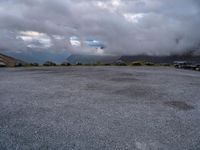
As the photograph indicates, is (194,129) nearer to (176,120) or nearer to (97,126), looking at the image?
(176,120)

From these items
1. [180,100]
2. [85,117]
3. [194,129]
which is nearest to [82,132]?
[85,117]

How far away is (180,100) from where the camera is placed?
25.3 feet

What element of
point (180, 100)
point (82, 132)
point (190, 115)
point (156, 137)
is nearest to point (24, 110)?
point (82, 132)

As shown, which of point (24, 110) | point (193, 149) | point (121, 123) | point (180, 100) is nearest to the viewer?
point (193, 149)

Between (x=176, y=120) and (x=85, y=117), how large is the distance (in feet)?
8.07

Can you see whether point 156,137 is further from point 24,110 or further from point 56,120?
point 24,110

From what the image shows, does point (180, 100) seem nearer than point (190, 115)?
No

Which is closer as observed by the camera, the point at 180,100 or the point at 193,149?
the point at 193,149

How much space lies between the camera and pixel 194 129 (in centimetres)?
484

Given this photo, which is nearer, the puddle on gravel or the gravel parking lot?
the gravel parking lot

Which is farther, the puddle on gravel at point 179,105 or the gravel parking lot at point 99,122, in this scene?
the puddle on gravel at point 179,105

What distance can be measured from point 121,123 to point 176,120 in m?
1.53

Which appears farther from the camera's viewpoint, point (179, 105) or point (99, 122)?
point (179, 105)

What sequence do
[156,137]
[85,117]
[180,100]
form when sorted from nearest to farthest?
1. [156,137]
2. [85,117]
3. [180,100]
